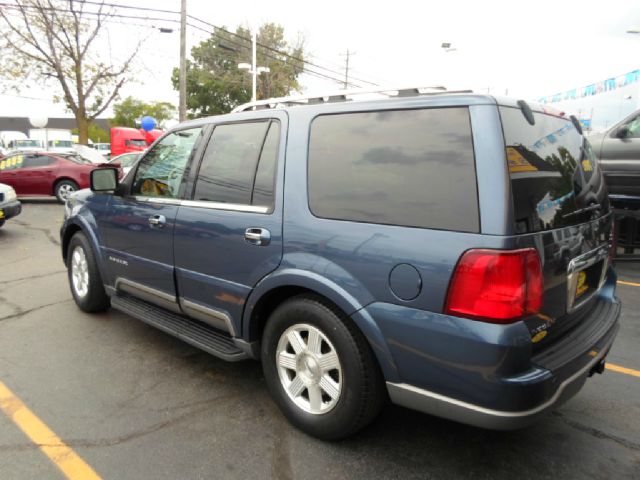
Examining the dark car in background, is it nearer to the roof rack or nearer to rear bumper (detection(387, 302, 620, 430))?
rear bumper (detection(387, 302, 620, 430))

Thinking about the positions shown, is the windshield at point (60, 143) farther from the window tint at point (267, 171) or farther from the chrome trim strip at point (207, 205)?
the window tint at point (267, 171)

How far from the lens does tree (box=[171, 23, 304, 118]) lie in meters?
40.3

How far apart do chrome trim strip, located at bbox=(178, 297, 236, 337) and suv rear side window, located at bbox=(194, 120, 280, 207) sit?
0.72 m

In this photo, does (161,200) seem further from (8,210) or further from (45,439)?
(8,210)

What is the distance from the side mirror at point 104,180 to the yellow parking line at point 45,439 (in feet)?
5.39

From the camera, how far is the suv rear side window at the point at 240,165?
9.41 ft

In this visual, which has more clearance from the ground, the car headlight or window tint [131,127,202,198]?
window tint [131,127,202,198]

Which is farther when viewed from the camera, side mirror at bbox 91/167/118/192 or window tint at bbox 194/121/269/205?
side mirror at bbox 91/167/118/192

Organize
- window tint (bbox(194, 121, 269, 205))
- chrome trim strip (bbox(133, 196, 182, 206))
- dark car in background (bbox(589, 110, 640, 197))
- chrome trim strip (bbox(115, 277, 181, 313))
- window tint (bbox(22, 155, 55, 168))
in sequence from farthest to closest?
window tint (bbox(22, 155, 55, 168))
dark car in background (bbox(589, 110, 640, 197))
chrome trim strip (bbox(115, 277, 181, 313))
chrome trim strip (bbox(133, 196, 182, 206))
window tint (bbox(194, 121, 269, 205))

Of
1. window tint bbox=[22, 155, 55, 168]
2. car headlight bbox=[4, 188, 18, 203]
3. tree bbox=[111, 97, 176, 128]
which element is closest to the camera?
car headlight bbox=[4, 188, 18, 203]

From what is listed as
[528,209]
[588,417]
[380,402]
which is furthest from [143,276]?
[588,417]

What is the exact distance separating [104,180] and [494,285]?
3.26 metres

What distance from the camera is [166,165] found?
A: 3.69 meters

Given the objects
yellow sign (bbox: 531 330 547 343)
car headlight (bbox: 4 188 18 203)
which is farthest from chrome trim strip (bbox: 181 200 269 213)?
car headlight (bbox: 4 188 18 203)
